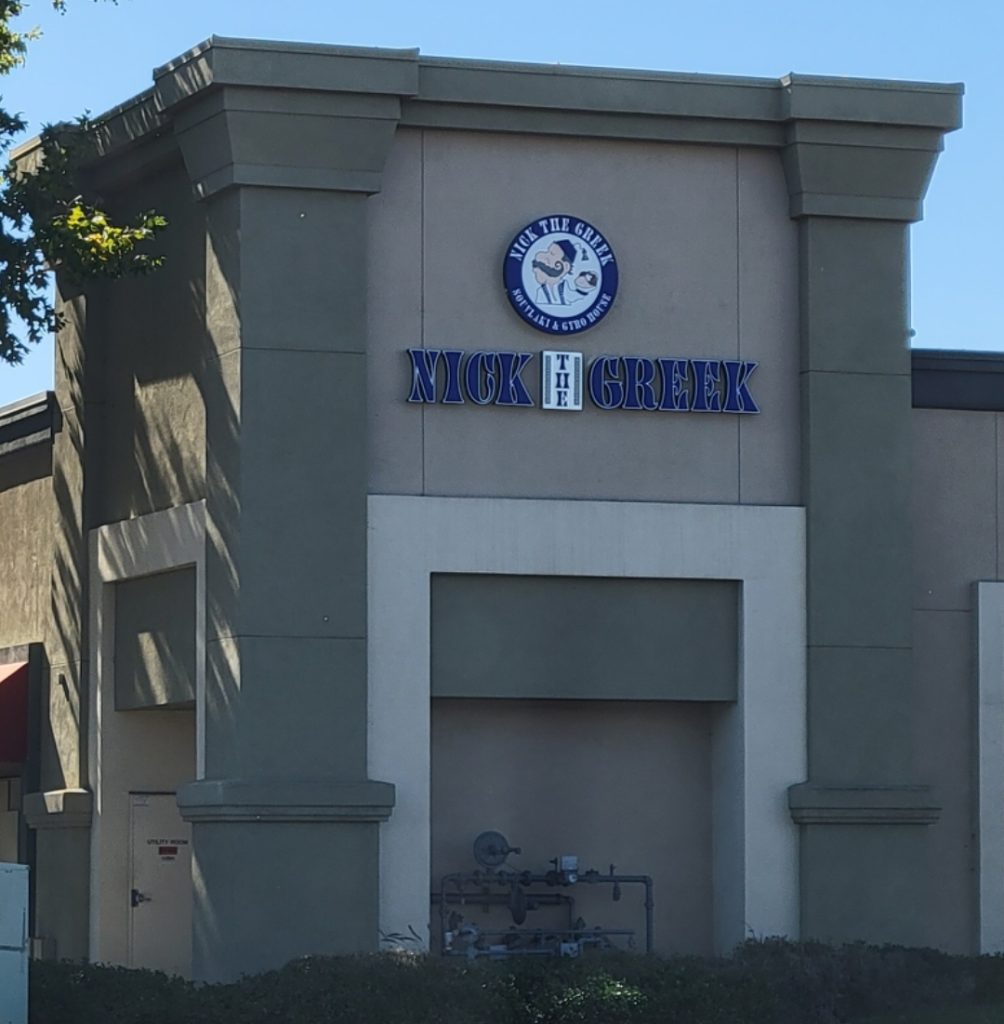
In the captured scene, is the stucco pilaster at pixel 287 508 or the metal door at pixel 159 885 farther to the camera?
the metal door at pixel 159 885

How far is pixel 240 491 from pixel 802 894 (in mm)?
6594

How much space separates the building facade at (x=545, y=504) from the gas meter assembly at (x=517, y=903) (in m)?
0.26

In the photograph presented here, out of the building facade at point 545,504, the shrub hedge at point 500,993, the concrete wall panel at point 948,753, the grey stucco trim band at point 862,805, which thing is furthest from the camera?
the concrete wall panel at point 948,753

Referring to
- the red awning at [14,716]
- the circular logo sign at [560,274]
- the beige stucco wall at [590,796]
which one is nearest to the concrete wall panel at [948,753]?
the beige stucco wall at [590,796]

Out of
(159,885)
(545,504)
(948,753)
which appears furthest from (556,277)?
(159,885)

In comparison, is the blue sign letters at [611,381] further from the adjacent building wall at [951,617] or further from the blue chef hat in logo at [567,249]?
the adjacent building wall at [951,617]

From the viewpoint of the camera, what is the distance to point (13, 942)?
18.9 m

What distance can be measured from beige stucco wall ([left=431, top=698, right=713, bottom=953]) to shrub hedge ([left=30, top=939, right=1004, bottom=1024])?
185 centimetres

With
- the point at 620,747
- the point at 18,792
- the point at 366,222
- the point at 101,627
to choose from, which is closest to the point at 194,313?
the point at 366,222

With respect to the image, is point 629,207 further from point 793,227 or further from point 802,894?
point 802,894

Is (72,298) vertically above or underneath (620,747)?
above

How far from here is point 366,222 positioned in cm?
2288

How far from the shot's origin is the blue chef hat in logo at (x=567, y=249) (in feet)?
76.8

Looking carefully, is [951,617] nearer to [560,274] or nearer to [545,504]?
[545,504]
